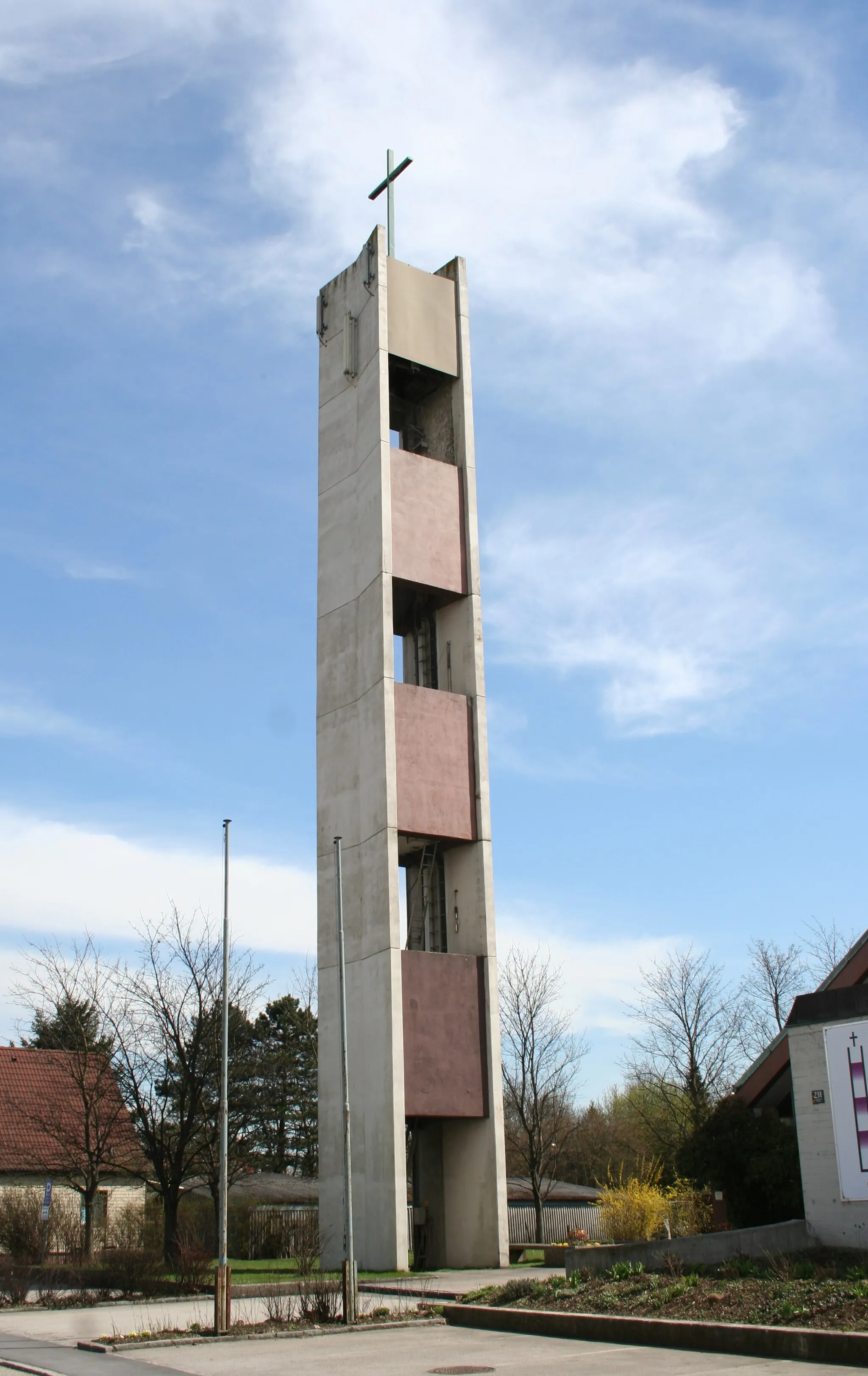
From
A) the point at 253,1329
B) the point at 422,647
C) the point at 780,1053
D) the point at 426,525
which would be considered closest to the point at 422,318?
the point at 426,525

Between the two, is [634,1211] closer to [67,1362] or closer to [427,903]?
[427,903]

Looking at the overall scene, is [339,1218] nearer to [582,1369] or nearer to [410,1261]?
[410,1261]

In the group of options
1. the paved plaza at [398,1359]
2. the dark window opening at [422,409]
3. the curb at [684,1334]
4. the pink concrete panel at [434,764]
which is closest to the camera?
the curb at [684,1334]

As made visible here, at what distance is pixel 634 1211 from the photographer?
96.6ft

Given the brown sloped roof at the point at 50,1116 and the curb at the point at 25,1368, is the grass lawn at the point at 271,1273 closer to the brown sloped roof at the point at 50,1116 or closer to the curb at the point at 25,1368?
the brown sloped roof at the point at 50,1116

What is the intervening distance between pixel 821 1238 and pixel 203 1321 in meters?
10.5

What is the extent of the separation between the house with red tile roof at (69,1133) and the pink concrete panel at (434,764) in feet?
42.0

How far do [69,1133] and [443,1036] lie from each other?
43.5 feet

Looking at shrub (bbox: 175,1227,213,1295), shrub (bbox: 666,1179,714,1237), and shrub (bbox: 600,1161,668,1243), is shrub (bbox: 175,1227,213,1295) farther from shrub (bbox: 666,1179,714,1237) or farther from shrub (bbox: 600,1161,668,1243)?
shrub (bbox: 666,1179,714,1237)

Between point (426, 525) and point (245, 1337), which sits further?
point (426, 525)

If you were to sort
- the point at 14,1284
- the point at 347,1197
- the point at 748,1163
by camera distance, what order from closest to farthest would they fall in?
the point at 347,1197, the point at 14,1284, the point at 748,1163

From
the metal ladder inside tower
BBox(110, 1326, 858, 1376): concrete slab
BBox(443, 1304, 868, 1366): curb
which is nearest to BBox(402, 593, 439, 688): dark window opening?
the metal ladder inside tower

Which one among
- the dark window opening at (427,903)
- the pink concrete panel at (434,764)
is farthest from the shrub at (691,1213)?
the pink concrete panel at (434,764)

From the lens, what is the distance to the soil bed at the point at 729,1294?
48.3ft
